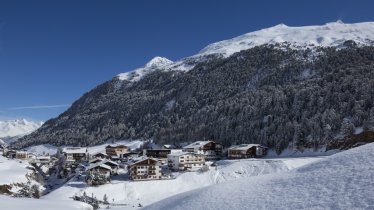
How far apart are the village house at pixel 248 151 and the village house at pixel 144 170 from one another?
98.4ft

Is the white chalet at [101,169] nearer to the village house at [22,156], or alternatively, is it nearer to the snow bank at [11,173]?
the snow bank at [11,173]

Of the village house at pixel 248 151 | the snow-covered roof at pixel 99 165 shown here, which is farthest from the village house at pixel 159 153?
the snow-covered roof at pixel 99 165

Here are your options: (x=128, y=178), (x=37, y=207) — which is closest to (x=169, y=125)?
(x=128, y=178)

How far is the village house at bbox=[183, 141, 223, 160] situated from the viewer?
123 metres

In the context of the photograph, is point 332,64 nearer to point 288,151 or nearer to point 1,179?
point 288,151

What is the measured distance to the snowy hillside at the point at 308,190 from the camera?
20.0 m

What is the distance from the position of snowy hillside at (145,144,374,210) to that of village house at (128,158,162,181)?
6135cm

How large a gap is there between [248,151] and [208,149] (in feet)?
59.6

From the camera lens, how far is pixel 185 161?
10081 centimetres

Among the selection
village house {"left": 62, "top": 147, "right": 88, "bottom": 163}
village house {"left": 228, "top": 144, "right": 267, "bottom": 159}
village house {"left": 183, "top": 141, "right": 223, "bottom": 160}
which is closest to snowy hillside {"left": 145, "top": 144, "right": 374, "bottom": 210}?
village house {"left": 228, "top": 144, "right": 267, "bottom": 159}

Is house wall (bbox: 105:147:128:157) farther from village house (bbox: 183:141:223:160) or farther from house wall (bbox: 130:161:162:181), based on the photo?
house wall (bbox: 130:161:162:181)

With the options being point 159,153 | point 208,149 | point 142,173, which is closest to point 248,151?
point 208,149

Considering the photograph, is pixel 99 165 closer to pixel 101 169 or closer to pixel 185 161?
pixel 101 169

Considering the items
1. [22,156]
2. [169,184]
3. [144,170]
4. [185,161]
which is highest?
[22,156]
